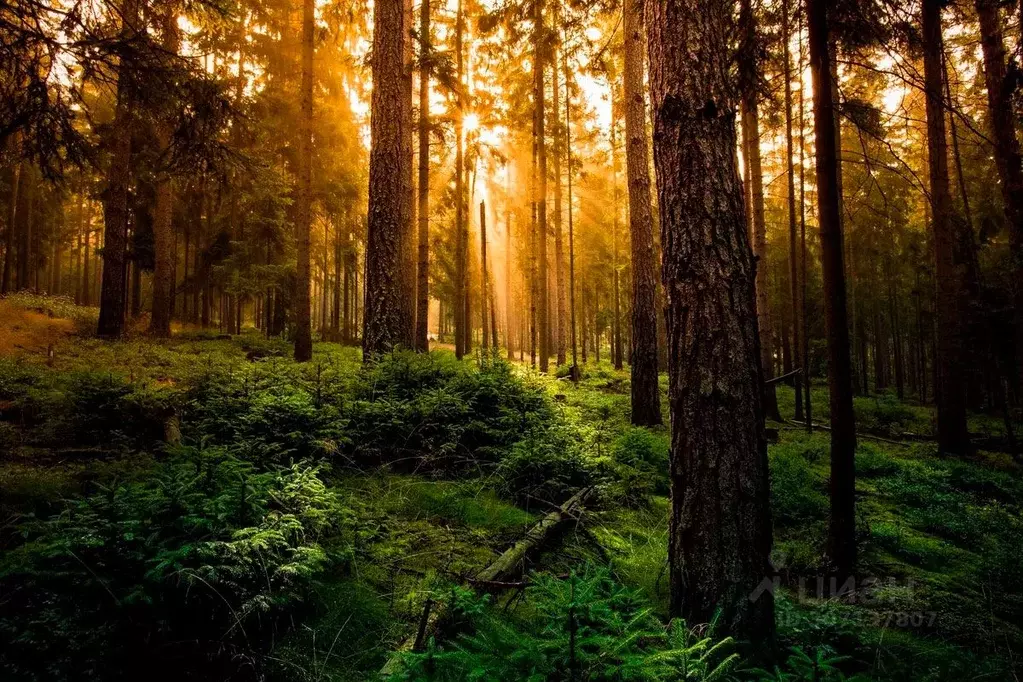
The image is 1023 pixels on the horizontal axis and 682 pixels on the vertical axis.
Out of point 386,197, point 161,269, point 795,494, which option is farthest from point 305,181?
point 795,494

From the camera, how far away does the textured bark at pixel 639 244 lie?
368 inches

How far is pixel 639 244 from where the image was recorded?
31.8ft

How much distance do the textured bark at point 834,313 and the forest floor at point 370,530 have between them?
418mm

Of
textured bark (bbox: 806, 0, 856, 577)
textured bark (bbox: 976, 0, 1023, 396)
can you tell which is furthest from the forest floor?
textured bark (bbox: 976, 0, 1023, 396)

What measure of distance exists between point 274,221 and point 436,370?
42.0 ft

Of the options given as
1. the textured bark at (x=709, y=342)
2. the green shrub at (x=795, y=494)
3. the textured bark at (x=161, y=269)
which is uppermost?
the textured bark at (x=161, y=269)

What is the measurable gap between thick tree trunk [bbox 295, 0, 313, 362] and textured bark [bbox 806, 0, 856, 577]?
10.9m

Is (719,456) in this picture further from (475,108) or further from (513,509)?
(475,108)

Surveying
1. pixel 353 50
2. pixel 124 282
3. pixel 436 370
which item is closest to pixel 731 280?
pixel 436 370

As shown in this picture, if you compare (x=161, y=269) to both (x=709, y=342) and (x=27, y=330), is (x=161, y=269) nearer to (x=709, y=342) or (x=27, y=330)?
(x=27, y=330)

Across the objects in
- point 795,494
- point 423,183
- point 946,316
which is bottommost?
point 795,494

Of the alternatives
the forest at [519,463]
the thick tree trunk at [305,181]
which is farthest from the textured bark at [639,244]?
the thick tree trunk at [305,181]

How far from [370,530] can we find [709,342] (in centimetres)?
310

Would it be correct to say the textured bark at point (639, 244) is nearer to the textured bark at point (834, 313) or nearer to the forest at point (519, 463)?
the forest at point (519, 463)
